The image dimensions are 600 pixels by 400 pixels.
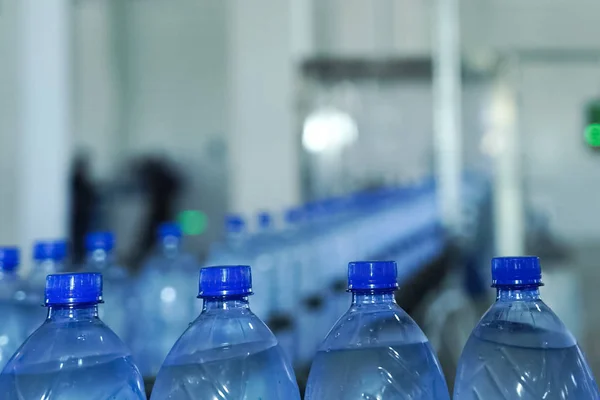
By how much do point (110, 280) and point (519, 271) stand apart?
1.06 metres

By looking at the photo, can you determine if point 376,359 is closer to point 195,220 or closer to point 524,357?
point 524,357

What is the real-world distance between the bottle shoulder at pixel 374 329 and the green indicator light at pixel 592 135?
170 cm

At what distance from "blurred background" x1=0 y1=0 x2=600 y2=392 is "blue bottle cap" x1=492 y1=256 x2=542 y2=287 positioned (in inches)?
61.9

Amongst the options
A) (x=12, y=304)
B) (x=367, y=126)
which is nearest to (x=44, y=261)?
(x=12, y=304)

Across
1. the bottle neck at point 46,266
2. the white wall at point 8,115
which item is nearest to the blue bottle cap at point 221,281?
the bottle neck at point 46,266

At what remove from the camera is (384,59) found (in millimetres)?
3793

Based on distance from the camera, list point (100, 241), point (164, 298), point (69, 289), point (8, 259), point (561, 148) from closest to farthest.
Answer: point (69, 289), point (8, 259), point (100, 241), point (164, 298), point (561, 148)

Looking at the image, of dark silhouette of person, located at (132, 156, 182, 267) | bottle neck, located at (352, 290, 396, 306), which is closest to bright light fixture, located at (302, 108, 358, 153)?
dark silhouette of person, located at (132, 156, 182, 267)

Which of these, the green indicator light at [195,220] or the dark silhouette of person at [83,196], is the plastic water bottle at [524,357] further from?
the dark silhouette of person at [83,196]

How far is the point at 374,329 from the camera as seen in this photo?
2.75 feet

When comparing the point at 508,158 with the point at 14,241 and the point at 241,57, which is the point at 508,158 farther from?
the point at 14,241

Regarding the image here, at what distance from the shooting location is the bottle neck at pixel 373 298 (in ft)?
2.69

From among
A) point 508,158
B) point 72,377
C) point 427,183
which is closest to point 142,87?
point 427,183

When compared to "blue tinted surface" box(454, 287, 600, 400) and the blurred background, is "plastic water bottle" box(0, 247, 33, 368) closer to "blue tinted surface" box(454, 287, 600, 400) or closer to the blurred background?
"blue tinted surface" box(454, 287, 600, 400)
